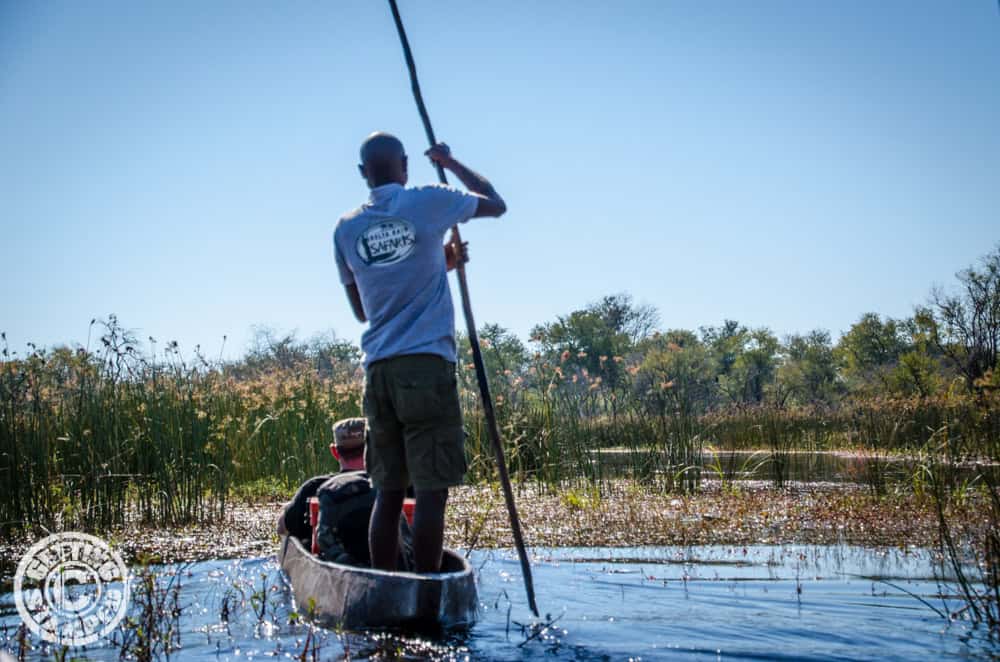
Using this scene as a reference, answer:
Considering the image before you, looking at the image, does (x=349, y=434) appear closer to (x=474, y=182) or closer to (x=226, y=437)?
(x=474, y=182)

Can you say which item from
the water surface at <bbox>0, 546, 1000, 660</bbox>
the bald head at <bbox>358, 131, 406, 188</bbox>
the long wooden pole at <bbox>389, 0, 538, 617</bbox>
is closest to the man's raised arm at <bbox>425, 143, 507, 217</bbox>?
the long wooden pole at <bbox>389, 0, 538, 617</bbox>

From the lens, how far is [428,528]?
3631 mm

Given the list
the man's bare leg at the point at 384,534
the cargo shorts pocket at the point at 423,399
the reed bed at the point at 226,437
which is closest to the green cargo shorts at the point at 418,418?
the cargo shorts pocket at the point at 423,399

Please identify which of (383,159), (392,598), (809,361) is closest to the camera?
(392,598)

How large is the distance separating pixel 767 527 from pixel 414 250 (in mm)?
4037

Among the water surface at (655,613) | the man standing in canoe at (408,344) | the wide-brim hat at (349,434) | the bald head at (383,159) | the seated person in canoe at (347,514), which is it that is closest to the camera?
the water surface at (655,613)

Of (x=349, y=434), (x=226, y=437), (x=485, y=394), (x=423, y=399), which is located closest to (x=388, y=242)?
(x=423, y=399)

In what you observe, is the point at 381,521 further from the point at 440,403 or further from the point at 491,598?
the point at 491,598

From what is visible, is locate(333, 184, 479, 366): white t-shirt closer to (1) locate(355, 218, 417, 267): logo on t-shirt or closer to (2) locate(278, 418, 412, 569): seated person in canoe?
(1) locate(355, 218, 417, 267): logo on t-shirt

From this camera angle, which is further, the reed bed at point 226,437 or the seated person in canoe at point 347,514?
the reed bed at point 226,437

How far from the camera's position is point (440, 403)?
356cm

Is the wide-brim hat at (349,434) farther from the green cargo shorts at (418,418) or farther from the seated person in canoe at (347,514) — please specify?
the green cargo shorts at (418,418)

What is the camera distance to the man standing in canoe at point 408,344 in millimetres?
3549

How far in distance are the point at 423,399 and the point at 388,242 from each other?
2.23 ft
